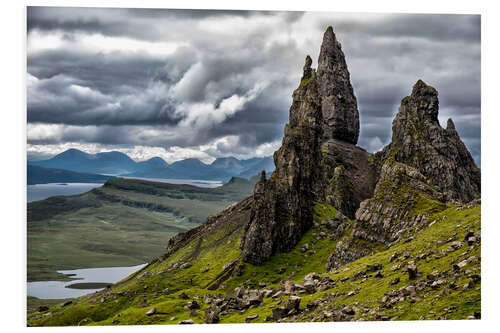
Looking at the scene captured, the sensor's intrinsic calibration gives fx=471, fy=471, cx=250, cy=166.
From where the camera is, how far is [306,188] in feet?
414

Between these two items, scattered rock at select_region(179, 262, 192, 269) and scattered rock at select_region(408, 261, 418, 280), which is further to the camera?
scattered rock at select_region(179, 262, 192, 269)

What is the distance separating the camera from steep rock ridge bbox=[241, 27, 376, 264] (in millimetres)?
114625

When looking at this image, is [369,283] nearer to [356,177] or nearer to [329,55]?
[356,177]

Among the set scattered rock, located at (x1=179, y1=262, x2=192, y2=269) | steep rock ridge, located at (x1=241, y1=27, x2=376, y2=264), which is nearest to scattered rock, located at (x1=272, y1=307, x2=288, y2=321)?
steep rock ridge, located at (x1=241, y1=27, x2=376, y2=264)

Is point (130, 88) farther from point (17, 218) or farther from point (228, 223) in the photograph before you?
point (228, 223)

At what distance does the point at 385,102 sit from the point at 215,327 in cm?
4474

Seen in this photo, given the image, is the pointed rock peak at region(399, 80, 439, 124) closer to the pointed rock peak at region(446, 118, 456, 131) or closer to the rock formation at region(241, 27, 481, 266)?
the rock formation at region(241, 27, 481, 266)

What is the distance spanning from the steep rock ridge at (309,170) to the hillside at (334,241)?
1.27ft

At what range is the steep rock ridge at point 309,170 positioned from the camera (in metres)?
115

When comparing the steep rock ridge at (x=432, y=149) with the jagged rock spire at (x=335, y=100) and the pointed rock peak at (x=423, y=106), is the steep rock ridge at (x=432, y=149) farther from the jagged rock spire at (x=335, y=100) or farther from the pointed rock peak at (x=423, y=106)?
the jagged rock spire at (x=335, y=100)

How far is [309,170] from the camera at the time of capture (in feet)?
426

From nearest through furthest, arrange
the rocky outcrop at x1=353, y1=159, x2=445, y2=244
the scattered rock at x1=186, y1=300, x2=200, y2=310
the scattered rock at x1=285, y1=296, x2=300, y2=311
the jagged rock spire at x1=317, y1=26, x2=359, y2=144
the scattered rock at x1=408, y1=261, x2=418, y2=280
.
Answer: the scattered rock at x1=408, y1=261, x2=418, y2=280 → the scattered rock at x1=285, y1=296, x2=300, y2=311 → the rocky outcrop at x1=353, y1=159, x2=445, y2=244 → the scattered rock at x1=186, y1=300, x2=200, y2=310 → the jagged rock spire at x1=317, y1=26, x2=359, y2=144

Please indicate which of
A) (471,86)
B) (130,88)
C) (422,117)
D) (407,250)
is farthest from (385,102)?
(422,117)

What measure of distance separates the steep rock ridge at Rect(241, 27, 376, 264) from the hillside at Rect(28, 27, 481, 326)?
0.39 metres
